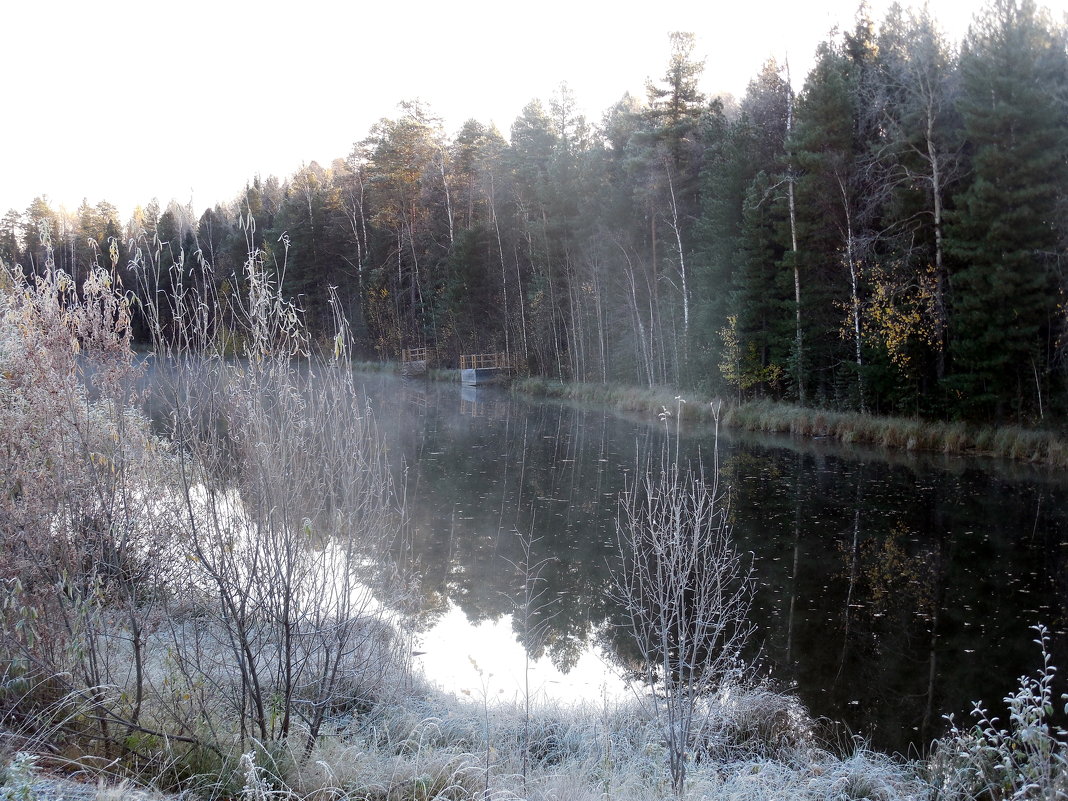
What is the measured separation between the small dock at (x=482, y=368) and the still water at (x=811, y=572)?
21069 mm

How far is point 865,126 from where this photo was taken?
22.1 m

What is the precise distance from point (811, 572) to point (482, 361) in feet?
108

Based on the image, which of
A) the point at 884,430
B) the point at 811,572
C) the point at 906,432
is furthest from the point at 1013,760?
the point at 884,430

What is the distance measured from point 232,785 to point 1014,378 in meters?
19.1

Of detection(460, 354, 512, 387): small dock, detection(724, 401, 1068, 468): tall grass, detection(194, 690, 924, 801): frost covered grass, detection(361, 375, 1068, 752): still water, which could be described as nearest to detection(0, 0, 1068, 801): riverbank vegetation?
detection(194, 690, 924, 801): frost covered grass

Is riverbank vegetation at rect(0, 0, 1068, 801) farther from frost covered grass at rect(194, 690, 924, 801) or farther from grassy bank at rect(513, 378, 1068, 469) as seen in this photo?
grassy bank at rect(513, 378, 1068, 469)

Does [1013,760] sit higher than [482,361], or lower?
lower

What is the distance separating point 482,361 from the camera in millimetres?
42469

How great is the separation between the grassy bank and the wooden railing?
13803 mm

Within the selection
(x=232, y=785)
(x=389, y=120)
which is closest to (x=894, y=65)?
(x=232, y=785)

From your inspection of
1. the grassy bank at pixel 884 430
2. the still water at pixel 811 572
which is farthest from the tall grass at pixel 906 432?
the still water at pixel 811 572

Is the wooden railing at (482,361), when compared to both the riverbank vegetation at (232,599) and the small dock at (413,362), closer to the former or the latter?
the small dock at (413,362)

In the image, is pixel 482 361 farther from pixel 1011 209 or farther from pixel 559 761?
pixel 559 761

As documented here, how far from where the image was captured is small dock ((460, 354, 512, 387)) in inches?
1617
